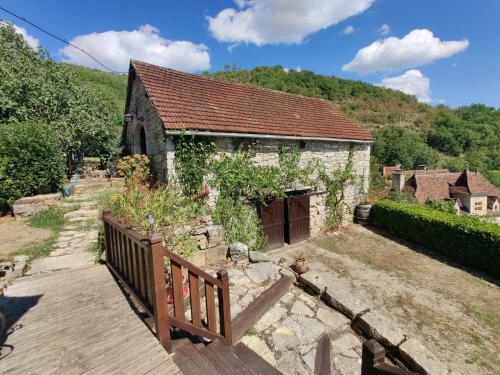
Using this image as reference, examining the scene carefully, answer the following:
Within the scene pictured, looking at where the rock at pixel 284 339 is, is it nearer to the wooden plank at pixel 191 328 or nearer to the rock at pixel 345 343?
the rock at pixel 345 343

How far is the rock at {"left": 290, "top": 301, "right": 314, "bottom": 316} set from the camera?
4560 millimetres

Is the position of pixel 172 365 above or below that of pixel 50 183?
below

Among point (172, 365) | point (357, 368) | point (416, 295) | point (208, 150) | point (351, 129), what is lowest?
point (416, 295)

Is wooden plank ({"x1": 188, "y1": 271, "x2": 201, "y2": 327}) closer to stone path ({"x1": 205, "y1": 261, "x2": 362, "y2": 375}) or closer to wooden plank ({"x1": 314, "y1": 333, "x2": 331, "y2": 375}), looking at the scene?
stone path ({"x1": 205, "y1": 261, "x2": 362, "y2": 375})

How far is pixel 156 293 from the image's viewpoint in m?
2.46

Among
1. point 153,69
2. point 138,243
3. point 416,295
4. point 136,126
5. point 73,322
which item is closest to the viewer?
point 138,243

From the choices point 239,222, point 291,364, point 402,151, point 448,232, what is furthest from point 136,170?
point 402,151

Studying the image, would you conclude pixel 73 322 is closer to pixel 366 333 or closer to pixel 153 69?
pixel 366 333

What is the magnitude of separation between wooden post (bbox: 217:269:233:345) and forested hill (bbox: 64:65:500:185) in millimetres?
41668

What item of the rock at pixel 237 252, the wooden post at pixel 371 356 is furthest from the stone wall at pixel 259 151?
the wooden post at pixel 371 356

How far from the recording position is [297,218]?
9.29 m

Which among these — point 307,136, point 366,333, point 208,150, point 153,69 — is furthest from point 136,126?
point 366,333

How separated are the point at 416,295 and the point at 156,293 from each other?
620 cm

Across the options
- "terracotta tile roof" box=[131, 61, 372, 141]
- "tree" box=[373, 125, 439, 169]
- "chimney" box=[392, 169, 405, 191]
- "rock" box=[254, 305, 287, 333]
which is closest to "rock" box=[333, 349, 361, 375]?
"rock" box=[254, 305, 287, 333]
